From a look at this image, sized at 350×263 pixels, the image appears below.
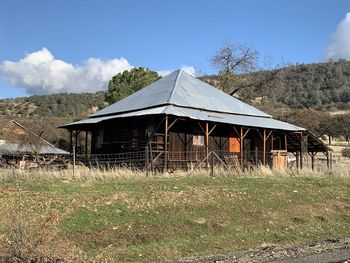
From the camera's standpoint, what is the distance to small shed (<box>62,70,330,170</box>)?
82.9 feet

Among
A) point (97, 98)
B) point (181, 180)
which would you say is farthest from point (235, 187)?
point (97, 98)

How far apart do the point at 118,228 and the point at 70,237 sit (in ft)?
4.42

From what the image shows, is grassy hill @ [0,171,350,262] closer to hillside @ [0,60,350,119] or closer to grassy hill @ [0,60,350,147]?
grassy hill @ [0,60,350,147]

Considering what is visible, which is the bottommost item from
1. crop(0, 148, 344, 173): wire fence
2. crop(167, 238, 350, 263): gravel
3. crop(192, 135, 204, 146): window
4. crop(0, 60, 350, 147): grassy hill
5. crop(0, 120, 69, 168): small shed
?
crop(167, 238, 350, 263): gravel

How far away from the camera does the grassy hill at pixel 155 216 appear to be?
10.9 metres

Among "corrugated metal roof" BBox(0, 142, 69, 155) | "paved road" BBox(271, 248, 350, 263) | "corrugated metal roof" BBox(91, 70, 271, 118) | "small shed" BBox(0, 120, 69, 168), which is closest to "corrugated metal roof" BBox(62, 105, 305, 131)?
"corrugated metal roof" BBox(91, 70, 271, 118)

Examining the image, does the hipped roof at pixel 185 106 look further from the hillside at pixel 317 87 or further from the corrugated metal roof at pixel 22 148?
the hillside at pixel 317 87

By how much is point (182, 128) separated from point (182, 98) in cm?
178

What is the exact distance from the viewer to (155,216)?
13766 mm

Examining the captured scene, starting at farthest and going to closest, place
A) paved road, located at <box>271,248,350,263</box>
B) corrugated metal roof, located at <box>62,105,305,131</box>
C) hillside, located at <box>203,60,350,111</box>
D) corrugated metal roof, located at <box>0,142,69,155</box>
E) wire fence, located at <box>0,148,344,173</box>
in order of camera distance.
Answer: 1. hillside, located at <box>203,60,350,111</box>
2. corrugated metal roof, located at <box>0,142,69,155</box>
3. corrugated metal roof, located at <box>62,105,305,131</box>
4. wire fence, located at <box>0,148,344,173</box>
5. paved road, located at <box>271,248,350,263</box>

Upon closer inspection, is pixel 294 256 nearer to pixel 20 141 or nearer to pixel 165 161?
pixel 165 161

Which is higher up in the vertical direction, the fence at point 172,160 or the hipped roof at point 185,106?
the hipped roof at point 185,106

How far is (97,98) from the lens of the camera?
110000mm

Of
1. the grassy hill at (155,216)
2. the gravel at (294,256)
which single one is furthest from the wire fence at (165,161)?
the gravel at (294,256)
